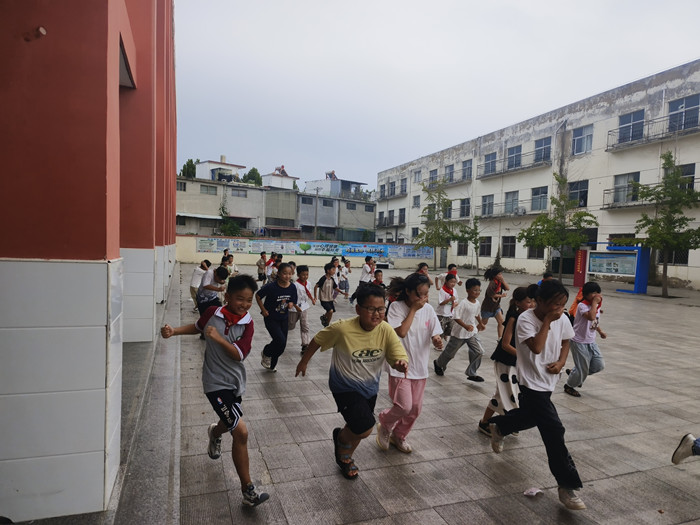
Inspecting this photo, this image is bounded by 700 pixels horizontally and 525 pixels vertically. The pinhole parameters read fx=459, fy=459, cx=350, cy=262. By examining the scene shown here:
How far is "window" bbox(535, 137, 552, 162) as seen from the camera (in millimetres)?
32250

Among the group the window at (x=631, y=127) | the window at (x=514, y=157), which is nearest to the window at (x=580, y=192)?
the window at (x=631, y=127)

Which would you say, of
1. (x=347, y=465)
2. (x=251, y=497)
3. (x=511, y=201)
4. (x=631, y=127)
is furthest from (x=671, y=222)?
(x=251, y=497)

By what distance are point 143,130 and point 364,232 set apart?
1699 inches

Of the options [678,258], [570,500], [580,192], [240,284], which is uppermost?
[580,192]

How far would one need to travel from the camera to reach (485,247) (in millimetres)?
38469

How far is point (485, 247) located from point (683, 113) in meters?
17.1

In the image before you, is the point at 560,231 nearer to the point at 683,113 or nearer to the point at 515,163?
the point at 683,113

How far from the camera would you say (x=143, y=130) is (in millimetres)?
6992

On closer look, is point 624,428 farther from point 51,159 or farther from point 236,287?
point 51,159

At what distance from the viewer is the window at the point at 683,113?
76.4 feet

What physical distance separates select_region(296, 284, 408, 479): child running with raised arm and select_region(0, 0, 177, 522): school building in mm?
1421

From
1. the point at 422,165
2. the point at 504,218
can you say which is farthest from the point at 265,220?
the point at 504,218

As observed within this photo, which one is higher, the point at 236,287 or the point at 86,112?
the point at 86,112

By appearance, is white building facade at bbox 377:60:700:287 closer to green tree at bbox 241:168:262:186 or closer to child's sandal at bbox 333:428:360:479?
green tree at bbox 241:168:262:186
